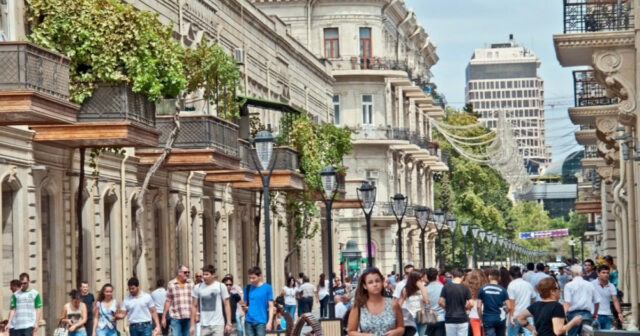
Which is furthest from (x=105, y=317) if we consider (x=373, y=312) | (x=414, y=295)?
(x=373, y=312)

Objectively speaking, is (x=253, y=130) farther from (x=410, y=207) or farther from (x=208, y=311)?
(x=410, y=207)

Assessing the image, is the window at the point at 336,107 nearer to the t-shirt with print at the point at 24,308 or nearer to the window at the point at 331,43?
the window at the point at 331,43

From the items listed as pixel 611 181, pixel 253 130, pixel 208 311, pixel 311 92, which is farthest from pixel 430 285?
pixel 311 92

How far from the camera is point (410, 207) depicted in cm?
7462

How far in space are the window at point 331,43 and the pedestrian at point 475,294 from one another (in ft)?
153

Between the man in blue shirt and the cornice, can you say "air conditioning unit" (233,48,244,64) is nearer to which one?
the cornice

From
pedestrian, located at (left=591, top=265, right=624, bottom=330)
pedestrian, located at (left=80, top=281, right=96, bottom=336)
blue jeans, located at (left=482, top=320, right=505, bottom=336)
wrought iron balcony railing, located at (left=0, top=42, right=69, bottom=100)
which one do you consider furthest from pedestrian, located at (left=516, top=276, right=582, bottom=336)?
pedestrian, located at (left=80, top=281, right=96, bottom=336)

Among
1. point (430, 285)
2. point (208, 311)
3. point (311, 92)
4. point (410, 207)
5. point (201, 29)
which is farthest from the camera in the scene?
point (410, 207)

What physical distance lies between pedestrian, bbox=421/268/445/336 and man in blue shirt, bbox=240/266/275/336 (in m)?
2.64

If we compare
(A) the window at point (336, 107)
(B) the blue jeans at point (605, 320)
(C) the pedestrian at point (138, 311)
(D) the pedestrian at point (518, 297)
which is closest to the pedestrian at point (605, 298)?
(B) the blue jeans at point (605, 320)

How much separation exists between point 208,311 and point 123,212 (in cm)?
998

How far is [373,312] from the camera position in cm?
1153

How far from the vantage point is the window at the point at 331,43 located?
222 feet

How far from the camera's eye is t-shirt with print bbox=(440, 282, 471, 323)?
19672 mm
